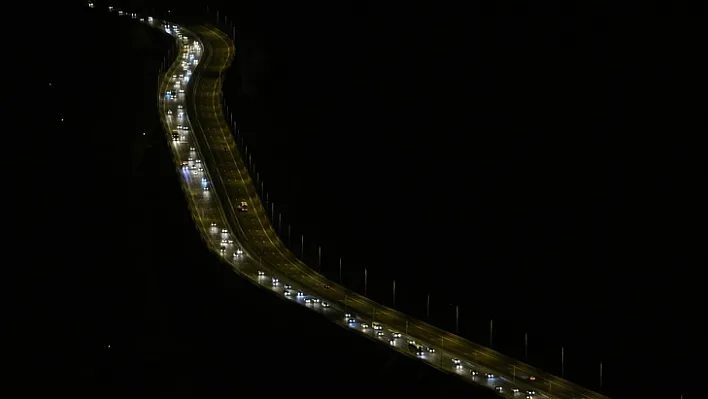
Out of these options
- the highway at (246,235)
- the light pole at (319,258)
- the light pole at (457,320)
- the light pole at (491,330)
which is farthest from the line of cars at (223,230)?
the light pole at (491,330)

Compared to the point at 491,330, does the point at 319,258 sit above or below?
above

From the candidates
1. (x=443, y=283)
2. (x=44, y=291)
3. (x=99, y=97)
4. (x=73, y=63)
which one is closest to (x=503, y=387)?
(x=443, y=283)

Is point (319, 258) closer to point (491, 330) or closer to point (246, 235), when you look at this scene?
point (246, 235)

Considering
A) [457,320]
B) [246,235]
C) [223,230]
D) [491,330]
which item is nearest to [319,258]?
[246,235]

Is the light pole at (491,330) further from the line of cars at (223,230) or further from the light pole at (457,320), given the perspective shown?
the line of cars at (223,230)

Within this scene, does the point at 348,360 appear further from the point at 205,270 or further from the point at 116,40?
the point at 116,40

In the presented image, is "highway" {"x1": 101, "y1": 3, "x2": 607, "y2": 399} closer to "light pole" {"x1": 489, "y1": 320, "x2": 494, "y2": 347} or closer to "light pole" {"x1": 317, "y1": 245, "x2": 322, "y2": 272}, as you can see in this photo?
"light pole" {"x1": 317, "y1": 245, "x2": 322, "y2": 272}

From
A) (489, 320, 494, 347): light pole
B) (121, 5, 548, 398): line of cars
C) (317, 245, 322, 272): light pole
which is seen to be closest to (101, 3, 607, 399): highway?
(121, 5, 548, 398): line of cars

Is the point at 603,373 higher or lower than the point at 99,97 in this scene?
lower
